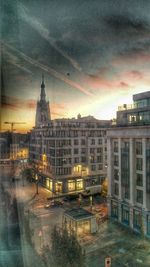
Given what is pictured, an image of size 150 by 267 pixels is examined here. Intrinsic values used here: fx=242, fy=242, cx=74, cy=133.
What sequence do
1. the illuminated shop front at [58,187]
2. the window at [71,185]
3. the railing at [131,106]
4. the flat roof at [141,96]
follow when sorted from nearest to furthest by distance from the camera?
the flat roof at [141,96]
the railing at [131,106]
the illuminated shop front at [58,187]
the window at [71,185]

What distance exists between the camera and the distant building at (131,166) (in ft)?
21.9

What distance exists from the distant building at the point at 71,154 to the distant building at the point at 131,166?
12.4 feet

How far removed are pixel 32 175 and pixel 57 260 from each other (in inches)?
424

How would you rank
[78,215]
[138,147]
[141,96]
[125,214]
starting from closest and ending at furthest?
[78,215] → [138,147] → [125,214] → [141,96]

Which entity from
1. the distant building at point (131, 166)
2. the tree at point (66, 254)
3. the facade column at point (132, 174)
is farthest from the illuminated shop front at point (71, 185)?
Answer: the tree at point (66, 254)

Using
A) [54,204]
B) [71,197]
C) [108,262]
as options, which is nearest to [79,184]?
[71,197]

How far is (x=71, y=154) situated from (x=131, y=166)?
16.6ft

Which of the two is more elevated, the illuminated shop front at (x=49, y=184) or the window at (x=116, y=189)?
the window at (x=116, y=189)

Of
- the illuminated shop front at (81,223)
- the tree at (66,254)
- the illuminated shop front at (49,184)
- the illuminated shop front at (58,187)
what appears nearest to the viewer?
the tree at (66,254)

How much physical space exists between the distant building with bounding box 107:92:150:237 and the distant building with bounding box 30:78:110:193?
3787 millimetres

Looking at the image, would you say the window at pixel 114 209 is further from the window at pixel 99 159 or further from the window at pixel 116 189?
the window at pixel 99 159

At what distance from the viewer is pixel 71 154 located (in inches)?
465

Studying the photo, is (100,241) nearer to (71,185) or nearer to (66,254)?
(66,254)

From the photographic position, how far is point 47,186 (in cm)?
1216
